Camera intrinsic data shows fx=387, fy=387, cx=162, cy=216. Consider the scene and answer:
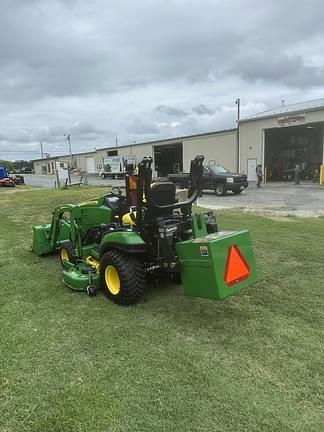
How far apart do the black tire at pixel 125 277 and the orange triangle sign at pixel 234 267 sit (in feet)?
3.78

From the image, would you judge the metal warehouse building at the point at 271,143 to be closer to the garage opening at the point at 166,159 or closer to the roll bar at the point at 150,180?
the garage opening at the point at 166,159

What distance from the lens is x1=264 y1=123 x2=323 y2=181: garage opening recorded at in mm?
32969

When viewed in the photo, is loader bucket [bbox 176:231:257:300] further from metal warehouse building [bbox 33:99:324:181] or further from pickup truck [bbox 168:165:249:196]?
metal warehouse building [bbox 33:99:324:181]

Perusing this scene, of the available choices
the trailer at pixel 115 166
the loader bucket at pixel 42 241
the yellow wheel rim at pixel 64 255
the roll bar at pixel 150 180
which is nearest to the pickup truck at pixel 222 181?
the loader bucket at pixel 42 241

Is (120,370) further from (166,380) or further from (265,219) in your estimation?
(265,219)

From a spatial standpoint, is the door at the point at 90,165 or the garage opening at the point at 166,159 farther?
the door at the point at 90,165

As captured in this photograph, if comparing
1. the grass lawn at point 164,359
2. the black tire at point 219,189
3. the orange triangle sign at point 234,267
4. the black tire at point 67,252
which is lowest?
the black tire at point 219,189

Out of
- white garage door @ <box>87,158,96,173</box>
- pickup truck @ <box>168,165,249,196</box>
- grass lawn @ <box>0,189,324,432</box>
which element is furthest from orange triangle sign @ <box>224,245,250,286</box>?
white garage door @ <box>87,158,96,173</box>

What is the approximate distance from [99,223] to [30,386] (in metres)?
2.99

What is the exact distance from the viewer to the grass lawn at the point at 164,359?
2654 millimetres

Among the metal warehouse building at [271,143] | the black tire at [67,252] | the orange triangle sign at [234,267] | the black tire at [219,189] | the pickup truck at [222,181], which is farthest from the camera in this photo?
the metal warehouse building at [271,143]

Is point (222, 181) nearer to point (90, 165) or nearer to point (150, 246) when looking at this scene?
point (150, 246)

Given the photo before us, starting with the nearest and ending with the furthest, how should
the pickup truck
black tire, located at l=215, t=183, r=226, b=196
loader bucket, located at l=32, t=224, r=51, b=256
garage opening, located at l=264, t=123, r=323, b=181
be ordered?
loader bucket, located at l=32, t=224, r=51, b=256 < the pickup truck < black tire, located at l=215, t=183, r=226, b=196 < garage opening, located at l=264, t=123, r=323, b=181

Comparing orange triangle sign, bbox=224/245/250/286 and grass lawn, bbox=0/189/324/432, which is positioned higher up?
orange triangle sign, bbox=224/245/250/286
